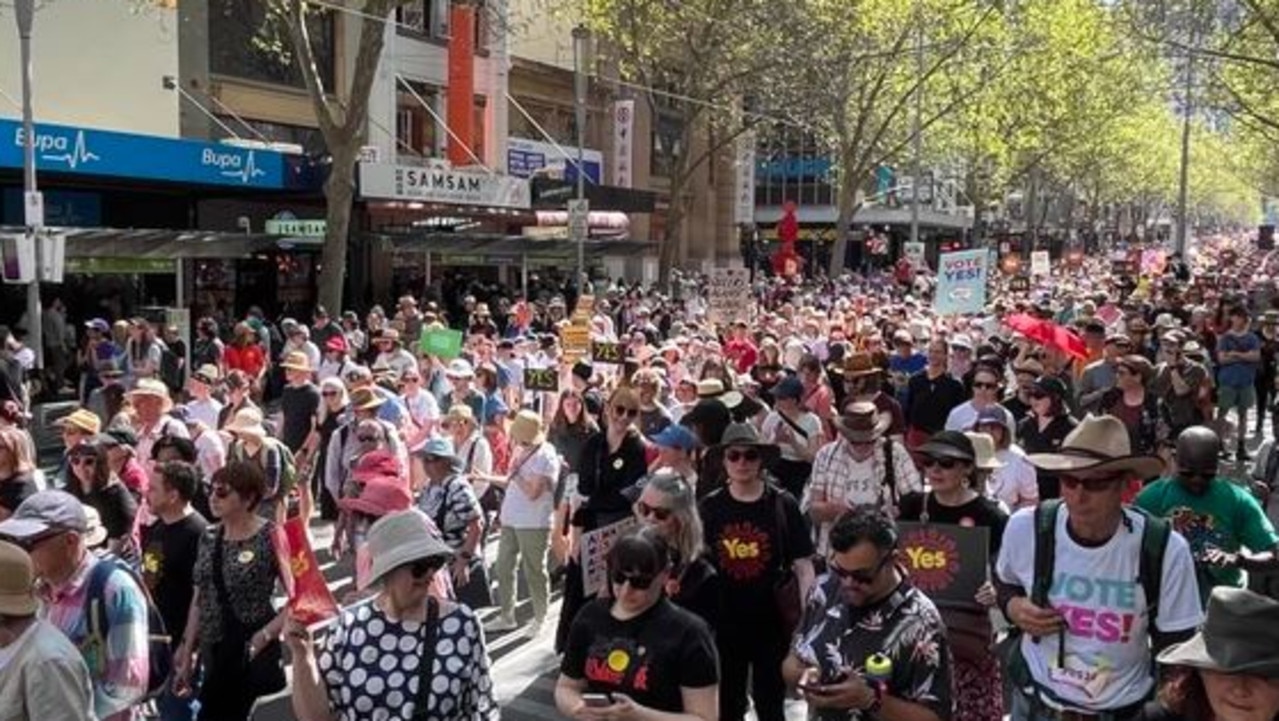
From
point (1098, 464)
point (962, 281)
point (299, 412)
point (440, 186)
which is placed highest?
point (440, 186)

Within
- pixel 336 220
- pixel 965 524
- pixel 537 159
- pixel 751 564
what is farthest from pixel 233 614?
pixel 537 159

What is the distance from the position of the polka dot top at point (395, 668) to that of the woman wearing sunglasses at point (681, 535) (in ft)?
3.66

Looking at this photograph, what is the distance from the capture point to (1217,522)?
219 inches

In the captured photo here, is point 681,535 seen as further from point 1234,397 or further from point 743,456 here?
point 1234,397

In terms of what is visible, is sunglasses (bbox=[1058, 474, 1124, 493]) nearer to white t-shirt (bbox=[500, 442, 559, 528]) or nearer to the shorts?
white t-shirt (bbox=[500, 442, 559, 528])

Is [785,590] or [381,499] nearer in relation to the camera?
[785,590]

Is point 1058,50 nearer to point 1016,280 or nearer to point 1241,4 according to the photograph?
point 1016,280

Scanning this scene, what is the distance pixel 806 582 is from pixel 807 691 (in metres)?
1.94

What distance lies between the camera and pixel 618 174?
40219 mm

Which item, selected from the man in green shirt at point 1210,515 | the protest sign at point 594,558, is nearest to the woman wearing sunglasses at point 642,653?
the protest sign at point 594,558

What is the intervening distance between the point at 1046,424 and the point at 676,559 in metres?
4.47

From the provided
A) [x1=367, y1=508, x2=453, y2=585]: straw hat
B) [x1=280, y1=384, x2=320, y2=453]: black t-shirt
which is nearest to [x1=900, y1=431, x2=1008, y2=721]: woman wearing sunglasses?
[x1=367, y1=508, x2=453, y2=585]: straw hat

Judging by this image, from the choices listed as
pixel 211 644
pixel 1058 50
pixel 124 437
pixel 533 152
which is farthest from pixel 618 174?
pixel 211 644

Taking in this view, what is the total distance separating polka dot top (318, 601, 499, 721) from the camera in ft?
12.8
